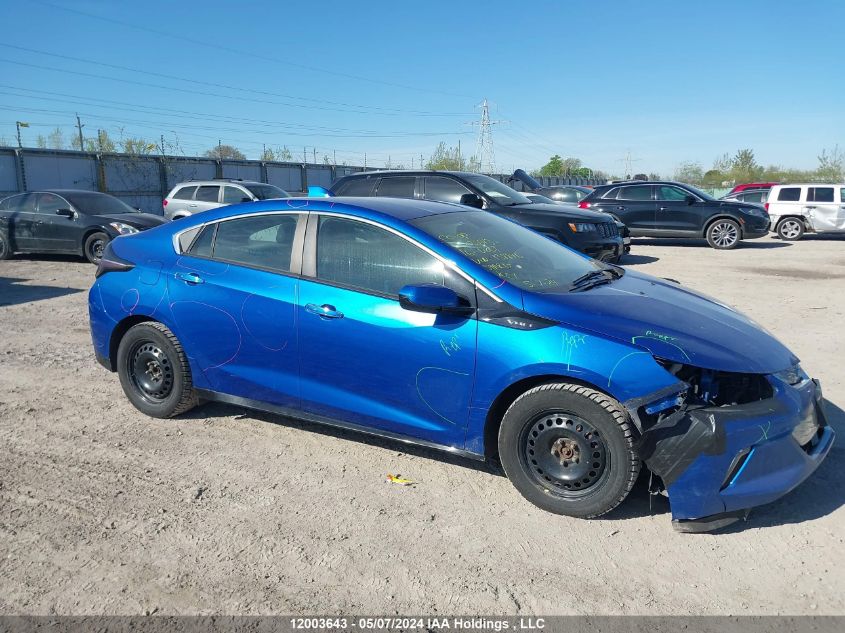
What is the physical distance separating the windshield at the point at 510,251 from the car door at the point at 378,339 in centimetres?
25

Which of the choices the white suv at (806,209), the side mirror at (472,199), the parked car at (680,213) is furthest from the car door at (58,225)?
the white suv at (806,209)

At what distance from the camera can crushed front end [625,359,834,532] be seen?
3.01m

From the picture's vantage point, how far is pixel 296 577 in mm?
2883

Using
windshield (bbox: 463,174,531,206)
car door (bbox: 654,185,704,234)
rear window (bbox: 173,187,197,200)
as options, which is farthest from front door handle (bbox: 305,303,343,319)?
car door (bbox: 654,185,704,234)

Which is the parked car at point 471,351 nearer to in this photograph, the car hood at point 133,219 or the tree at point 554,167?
the car hood at point 133,219

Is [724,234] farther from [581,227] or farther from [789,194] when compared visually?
[581,227]

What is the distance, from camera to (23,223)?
12.9m

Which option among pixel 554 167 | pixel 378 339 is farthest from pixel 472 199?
pixel 554 167

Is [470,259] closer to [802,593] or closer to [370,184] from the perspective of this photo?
[802,593]

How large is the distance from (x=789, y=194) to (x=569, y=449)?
734 inches

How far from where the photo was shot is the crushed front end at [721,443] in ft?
9.87

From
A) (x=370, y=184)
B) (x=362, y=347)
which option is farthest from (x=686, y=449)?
(x=370, y=184)

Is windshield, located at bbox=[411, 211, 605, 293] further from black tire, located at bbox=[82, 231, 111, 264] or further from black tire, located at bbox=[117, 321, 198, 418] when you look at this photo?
black tire, located at bbox=[82, 231, 111, 264]

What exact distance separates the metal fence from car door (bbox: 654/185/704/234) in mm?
14220
